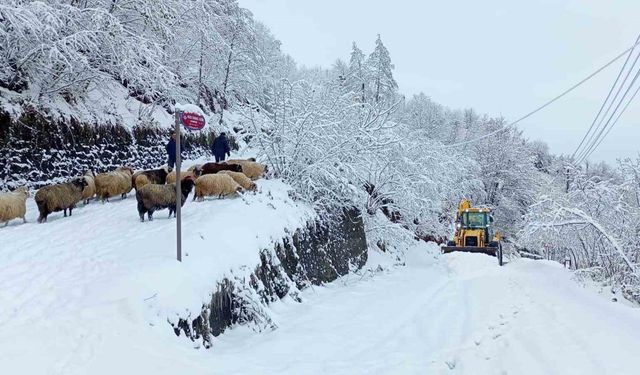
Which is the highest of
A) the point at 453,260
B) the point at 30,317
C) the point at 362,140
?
the point at 362,140

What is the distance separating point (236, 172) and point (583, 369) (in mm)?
9107

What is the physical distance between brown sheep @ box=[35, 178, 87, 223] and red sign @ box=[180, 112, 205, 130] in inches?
205

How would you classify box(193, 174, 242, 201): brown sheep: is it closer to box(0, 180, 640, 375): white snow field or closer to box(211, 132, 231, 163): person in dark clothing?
box(0, 180, 640, 375): white snow field

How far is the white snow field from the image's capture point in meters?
→ 5.00

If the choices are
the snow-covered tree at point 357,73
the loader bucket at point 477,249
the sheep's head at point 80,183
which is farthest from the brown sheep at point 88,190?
the snow-covered tree at point 357,73

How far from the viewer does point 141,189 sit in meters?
9.49

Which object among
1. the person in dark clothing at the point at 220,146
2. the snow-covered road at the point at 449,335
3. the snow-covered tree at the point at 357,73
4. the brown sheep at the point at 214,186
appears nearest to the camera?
the snow-covered road at the point at 449,335

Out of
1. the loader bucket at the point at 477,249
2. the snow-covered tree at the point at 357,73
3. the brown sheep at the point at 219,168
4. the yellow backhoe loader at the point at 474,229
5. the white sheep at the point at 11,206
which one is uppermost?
the snow-covered tree at the point at 357,73

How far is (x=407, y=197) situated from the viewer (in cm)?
2003

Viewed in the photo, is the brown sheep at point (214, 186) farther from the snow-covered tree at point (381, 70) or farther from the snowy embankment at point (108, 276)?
the snow-covered tree at point (381, 70)

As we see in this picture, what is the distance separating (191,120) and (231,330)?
10.9 feet

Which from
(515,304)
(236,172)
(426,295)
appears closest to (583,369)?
(515,304)

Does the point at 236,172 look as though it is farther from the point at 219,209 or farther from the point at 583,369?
the point at 583,369

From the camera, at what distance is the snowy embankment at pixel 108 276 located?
4.86 m
